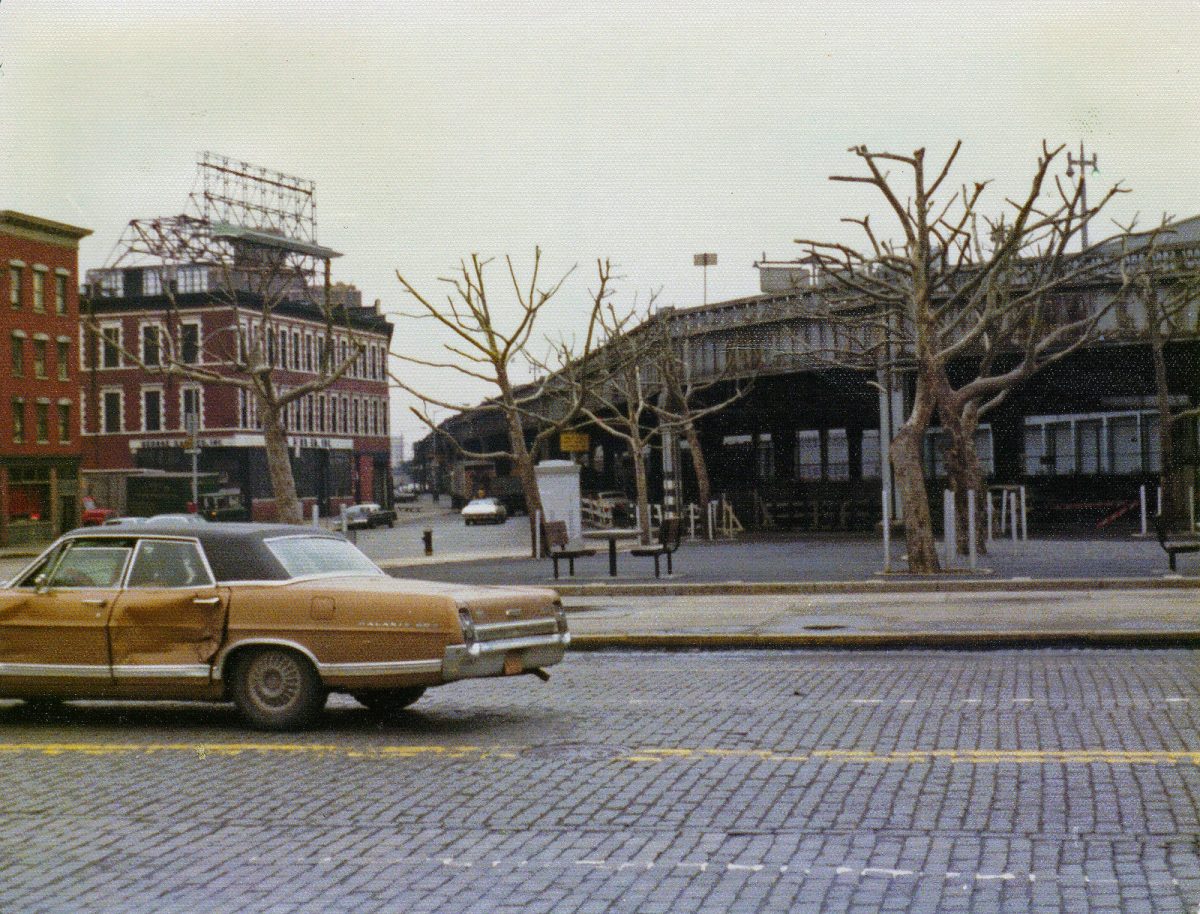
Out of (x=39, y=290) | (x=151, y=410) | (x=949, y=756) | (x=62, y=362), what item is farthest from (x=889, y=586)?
(x=151, y=410)

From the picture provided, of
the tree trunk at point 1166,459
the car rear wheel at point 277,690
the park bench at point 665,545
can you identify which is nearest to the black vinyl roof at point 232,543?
the car rear wheel at point 277,690

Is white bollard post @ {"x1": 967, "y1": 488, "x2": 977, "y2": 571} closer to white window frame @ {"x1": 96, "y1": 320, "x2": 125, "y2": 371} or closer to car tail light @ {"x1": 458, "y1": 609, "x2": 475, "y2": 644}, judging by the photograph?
car tail light @ {"x1": 458, "y1": 609, "x2": 475, "y2": 644}

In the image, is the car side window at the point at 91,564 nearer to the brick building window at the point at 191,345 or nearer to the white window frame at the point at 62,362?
the white window frame at the point at 62,362

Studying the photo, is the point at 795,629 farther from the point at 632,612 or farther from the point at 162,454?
the point at 162,454

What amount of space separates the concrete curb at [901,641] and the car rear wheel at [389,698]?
615 centimetres

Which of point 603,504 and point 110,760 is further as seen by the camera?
point 603,504

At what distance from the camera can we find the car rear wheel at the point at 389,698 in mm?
11711

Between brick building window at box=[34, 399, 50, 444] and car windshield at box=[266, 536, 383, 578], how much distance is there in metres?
59.5

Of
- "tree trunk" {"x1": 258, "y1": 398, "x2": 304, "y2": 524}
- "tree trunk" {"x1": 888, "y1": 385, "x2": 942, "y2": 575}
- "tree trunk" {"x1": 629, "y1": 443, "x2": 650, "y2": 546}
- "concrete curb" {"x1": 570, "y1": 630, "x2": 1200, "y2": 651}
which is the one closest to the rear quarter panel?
"concrete curb" {"x1": 570, "y1": 630, "x2": 1200, "y2": 651}

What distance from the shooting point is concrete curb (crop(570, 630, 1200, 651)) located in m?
16.2

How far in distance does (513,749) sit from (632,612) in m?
12.1

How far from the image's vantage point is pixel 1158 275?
4434 cm

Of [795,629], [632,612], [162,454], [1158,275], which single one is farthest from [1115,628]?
[162,454]

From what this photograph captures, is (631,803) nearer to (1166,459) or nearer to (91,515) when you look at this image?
(1166,459)
